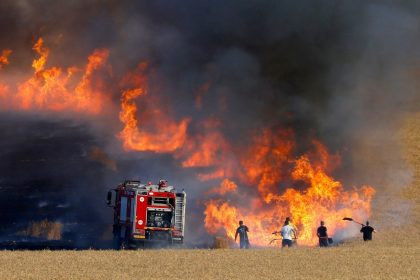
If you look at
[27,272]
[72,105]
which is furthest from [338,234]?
[72,105]

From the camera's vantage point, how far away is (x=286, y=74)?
5169 centimetres

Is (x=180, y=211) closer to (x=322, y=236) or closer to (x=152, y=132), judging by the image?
(x=322, y=236)

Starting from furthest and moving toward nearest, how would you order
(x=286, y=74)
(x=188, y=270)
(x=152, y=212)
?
(x=286, y=74) < (x=152, y=212) < (x=188, y=270)

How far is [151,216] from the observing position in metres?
35.8

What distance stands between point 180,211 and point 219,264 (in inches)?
365

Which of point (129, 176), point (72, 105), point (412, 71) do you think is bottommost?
point (129, 176)

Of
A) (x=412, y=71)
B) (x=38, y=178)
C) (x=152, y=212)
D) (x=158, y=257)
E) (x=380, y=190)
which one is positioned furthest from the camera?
(x=412, y=71)

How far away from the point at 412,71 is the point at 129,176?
24.0m

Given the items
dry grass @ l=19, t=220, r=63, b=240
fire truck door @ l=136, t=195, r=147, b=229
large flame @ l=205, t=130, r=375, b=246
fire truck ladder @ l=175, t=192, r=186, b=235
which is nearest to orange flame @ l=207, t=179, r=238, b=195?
large flame @ l=205, t=130, r=375, b=246

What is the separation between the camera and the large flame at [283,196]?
40906 mm

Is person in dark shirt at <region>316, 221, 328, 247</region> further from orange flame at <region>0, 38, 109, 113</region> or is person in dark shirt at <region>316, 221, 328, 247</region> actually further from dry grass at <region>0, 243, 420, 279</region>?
orange flame at <region>0, 38, 109, 113</region>

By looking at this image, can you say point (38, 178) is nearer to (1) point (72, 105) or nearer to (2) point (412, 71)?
(1) point (72, 105)

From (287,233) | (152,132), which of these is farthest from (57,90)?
(287,233)

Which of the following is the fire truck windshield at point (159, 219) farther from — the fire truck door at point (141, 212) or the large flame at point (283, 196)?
the large flame at point (283, 196)
